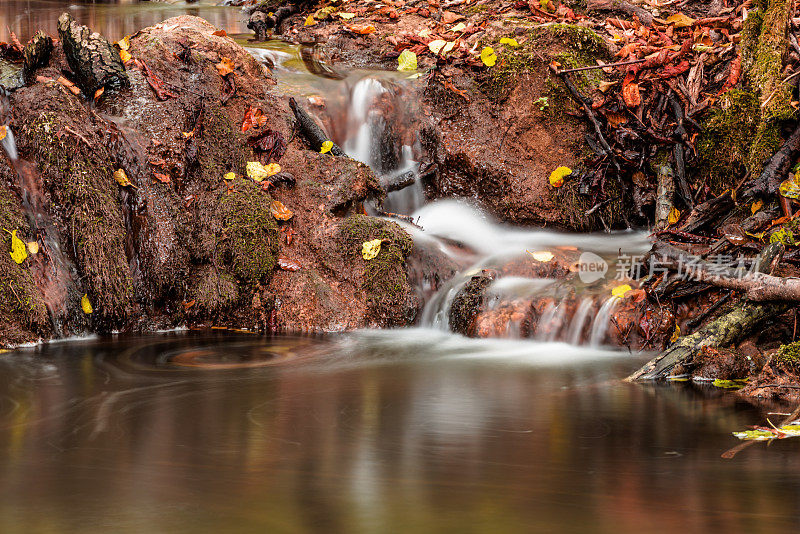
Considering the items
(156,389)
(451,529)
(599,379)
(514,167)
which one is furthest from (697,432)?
(514,167)

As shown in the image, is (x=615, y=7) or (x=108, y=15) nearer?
(x=615, y=7)

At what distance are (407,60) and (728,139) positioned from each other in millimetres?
3800

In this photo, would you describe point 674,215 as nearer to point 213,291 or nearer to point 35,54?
point 213,291

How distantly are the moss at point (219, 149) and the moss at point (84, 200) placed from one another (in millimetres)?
991

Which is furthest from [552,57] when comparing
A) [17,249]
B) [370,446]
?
[370,446]

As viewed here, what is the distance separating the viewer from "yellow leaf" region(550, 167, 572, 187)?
27.8 feet

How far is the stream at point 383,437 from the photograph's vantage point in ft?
10.3

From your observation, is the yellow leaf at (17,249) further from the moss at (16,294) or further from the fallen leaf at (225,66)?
the fallen leaf at (225,66)

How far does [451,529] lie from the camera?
2990 millimetres

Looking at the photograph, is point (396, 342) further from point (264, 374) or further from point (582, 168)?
point (582, 168)

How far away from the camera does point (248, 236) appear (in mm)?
7031

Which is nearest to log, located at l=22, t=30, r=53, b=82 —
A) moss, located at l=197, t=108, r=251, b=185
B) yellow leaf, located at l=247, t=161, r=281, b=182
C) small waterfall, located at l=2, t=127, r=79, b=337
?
small waterfall, located at l=2, t=127, r=79, b=337

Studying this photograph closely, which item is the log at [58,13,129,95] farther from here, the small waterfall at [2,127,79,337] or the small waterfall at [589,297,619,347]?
the small waterfall at [589,297,619,347]

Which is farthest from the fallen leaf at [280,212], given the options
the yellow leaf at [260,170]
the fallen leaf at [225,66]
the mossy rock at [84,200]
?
the fallen leaf at [225,66]
